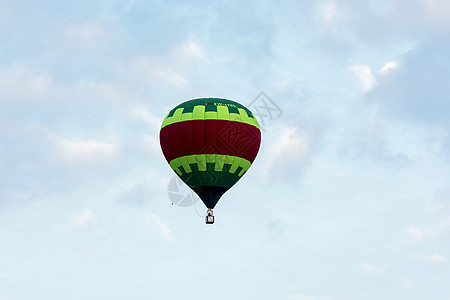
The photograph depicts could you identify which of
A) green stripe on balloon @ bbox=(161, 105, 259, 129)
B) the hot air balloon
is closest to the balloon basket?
the hot air balloon

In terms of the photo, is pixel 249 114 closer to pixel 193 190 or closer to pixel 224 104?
pixel 224 104

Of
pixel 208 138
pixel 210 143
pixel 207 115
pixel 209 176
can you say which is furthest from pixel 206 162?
pixel 207 115

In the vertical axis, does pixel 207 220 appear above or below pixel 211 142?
below

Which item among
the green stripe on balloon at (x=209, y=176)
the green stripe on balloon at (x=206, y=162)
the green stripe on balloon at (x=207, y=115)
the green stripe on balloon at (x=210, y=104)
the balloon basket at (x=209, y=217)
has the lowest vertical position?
the balloon basket at (x=209, y=217)

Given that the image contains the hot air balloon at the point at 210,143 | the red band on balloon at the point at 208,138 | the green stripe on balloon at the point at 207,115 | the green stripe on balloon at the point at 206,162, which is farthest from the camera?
the green stripe on balloon at the point at 206,162

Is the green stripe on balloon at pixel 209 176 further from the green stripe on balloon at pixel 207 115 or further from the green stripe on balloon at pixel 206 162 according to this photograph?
the green stripe on balloon at pixel 207 115

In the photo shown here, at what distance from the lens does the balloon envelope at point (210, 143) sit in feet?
170

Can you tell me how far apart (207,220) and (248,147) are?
5004 millimetres

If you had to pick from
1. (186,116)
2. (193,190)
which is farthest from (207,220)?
(186,116)

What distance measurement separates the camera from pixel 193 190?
54.0 metres

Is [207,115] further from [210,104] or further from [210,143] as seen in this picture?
[210,143]

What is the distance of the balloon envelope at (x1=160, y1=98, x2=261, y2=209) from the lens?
51.9 meters

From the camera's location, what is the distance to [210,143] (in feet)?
170

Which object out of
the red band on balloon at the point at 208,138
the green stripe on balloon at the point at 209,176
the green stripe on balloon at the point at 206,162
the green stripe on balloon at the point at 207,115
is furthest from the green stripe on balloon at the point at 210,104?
the green stripe on balloon at the point at 209,176
